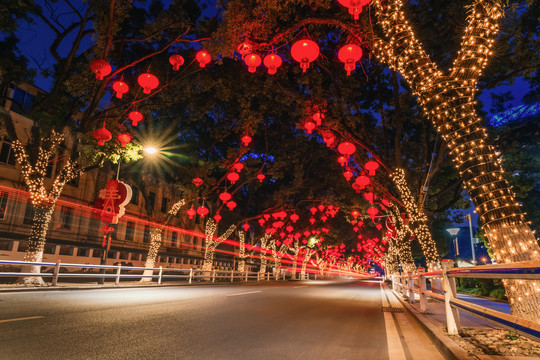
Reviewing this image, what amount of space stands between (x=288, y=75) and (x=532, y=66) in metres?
9.66

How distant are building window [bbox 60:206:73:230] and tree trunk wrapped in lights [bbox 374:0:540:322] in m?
24.4

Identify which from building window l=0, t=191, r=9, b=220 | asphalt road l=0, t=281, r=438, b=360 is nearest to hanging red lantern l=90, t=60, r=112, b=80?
asphalt road l=0, t=281, r=438, b=360

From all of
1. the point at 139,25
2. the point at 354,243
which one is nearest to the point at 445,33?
the point at 139,25

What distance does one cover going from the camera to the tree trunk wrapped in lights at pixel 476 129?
5.20 m

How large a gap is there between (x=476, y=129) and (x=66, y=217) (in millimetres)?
25784

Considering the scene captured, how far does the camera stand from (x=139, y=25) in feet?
48.0

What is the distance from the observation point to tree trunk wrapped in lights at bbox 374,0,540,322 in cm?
520

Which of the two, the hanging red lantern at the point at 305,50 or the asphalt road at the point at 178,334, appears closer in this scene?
the asphalt road at the point at 178,334

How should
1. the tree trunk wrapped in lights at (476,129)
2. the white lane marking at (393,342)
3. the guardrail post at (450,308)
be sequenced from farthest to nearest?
the guardrail post at (450,308) < the tree trunk wrapped in lights at (476,129) < the white lane marking at (393,342)

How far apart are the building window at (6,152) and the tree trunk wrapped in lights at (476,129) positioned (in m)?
22.6

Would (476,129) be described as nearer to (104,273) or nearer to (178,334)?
(178,334)

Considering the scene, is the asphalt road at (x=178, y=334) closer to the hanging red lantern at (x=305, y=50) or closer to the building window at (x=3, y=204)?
the hanging red lantern at (x=305, y=50)

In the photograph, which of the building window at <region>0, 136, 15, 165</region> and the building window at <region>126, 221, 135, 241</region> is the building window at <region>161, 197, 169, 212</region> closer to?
the building window at <region>126, 221, 135, 241</region>

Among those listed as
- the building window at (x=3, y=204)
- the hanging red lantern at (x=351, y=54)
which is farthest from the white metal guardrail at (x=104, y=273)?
the hanging red lantern at (x=351, y=54)
